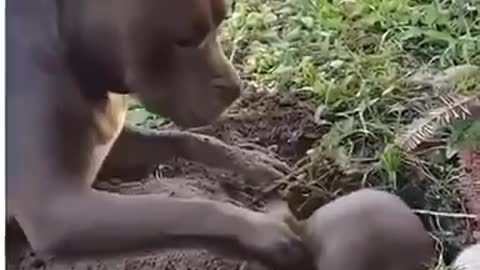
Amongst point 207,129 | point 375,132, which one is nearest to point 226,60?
point 207,129

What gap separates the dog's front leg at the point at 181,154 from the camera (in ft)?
3.62

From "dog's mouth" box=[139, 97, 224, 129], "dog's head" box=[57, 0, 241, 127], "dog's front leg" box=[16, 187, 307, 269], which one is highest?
"dog's head" box=[57, 0, 241, 127]

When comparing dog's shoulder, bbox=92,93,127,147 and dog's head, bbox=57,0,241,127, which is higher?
dog's head, bbox=57,0,241,127

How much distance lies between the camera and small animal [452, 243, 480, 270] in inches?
42.9

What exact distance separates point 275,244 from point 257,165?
3.7 inches

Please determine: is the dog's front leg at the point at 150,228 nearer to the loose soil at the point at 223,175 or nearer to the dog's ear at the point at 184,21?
the loose soil at the point at 223,175

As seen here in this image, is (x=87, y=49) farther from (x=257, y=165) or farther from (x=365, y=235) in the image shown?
(x=365, y=235)

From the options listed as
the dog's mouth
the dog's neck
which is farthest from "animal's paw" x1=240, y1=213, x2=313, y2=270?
the dog's neck

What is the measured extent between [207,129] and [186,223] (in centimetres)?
11

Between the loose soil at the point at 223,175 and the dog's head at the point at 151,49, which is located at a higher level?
the dog's head at the point at 151,49

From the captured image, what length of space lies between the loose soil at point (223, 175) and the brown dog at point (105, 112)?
0.5 inches

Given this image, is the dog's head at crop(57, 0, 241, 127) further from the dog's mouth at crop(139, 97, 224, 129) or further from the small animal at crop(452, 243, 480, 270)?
the small animal at crop(452, 243, 480, 270)

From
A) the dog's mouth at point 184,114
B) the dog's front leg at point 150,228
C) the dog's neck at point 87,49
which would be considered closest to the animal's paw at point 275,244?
the dog's front leg at point 150,228

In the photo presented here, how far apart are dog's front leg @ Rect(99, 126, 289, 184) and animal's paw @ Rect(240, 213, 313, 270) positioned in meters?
0.05
